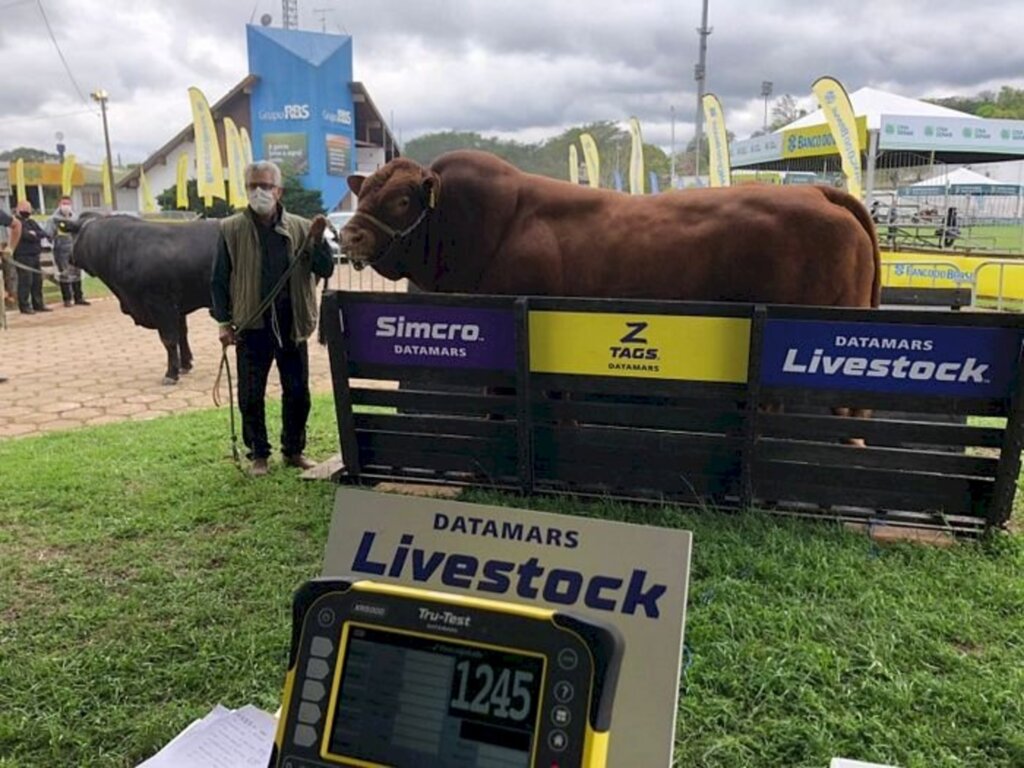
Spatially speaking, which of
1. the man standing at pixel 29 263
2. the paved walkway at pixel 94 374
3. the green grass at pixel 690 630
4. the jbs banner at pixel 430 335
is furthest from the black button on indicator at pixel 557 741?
the man standing at pixel 29 263

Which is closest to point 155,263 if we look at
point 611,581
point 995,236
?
point 611,581

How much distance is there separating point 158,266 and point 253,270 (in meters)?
3.42

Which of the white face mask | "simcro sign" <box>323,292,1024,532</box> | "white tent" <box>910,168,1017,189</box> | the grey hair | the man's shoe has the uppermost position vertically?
"white tent" <box>910,168,1017,189</box>

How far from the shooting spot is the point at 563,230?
4414 millimetres

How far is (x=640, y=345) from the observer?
3.73m

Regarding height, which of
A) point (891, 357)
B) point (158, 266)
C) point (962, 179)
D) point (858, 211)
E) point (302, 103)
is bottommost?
point (891, 357)

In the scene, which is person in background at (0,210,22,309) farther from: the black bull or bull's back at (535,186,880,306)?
bull's back at (535,186,880,306)

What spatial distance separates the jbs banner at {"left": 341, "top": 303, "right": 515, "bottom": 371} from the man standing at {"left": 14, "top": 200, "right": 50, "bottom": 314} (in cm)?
959

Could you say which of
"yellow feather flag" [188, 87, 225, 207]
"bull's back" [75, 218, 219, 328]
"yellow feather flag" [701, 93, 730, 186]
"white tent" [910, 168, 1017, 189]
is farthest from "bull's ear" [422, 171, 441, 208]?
"white tent" [910, 168, 1017, 189]

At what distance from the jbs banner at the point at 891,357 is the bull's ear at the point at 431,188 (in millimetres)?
1874

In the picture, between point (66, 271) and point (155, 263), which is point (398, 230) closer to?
point (155, 263)

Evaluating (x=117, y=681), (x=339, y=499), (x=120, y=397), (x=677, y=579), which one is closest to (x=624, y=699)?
(x=677, y=579)

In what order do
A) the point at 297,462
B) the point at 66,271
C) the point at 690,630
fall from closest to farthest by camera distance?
the point at 690,630 → the point at 297,462 → the point at 66,271

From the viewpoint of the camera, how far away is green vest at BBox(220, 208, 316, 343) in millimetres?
4484
